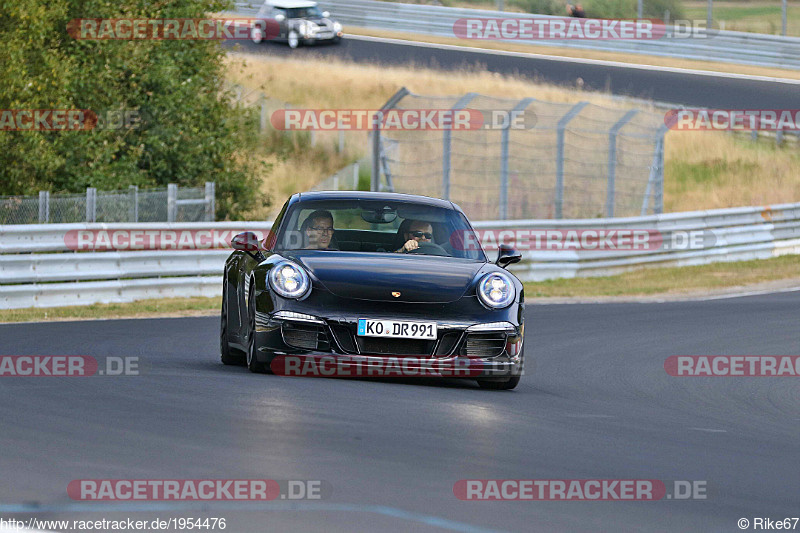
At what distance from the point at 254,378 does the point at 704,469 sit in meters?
3.40

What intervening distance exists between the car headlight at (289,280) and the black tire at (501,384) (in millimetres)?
1376

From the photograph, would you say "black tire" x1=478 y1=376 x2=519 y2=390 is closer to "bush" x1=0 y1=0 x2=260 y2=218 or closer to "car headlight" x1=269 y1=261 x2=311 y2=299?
"car headlight" x1=269 y1=261 x2=311 y2=299

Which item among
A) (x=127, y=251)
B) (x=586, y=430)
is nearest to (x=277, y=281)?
(x=586, y=430)

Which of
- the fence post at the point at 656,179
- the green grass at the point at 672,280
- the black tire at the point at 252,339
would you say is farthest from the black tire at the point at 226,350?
the fence post at the point at 656,179

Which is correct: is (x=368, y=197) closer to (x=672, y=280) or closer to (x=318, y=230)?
(x=318, y=230)

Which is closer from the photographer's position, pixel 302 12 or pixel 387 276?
pixel 387 276

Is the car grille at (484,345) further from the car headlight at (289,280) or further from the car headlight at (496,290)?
the car headlight at (289,280)

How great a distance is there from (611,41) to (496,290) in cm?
3392

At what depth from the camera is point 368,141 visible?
114 feet

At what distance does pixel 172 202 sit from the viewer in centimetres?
1939

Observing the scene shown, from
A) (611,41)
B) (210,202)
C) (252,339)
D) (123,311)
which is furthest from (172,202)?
(611,41)

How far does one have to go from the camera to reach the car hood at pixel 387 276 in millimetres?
8648

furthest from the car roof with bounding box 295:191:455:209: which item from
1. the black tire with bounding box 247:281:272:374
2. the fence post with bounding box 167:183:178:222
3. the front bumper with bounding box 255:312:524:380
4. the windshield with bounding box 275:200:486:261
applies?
the fence post with bounding box 167:183:178:222

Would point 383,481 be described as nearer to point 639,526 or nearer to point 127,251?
point 639,526
